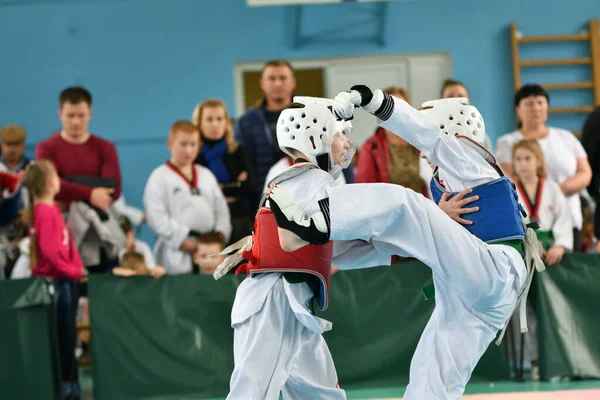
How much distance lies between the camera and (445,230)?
3.88 meters

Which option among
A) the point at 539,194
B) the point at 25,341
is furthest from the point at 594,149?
the point at 25,341

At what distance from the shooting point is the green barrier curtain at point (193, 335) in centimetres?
662

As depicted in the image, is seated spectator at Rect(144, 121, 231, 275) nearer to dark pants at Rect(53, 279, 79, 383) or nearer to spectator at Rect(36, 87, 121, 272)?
spectator at Rect(36, 87, 121, 272)

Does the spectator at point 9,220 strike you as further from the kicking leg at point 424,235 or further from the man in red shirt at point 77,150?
the kicking leg at point 424,235

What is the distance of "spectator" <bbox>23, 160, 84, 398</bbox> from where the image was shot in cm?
657

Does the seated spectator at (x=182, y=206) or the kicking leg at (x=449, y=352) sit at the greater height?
the seated spectator at (x=182, y=206)

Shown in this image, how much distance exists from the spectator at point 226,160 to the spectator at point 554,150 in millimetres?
2272

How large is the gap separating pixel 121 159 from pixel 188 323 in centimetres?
510

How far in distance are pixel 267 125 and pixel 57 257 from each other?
7.05 ft

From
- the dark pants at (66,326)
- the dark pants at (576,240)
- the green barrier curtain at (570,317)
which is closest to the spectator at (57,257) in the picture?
the dark pants at (66,326)

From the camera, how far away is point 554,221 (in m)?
7.11

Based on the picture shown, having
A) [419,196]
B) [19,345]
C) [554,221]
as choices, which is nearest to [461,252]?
[419,196]

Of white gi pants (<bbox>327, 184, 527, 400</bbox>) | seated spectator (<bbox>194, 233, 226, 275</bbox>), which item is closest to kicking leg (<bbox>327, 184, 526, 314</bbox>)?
white gi pants (<bbox>327, 184, 527, 400</bbox>)

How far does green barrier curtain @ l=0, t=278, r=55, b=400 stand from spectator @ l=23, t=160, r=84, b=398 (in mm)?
151
